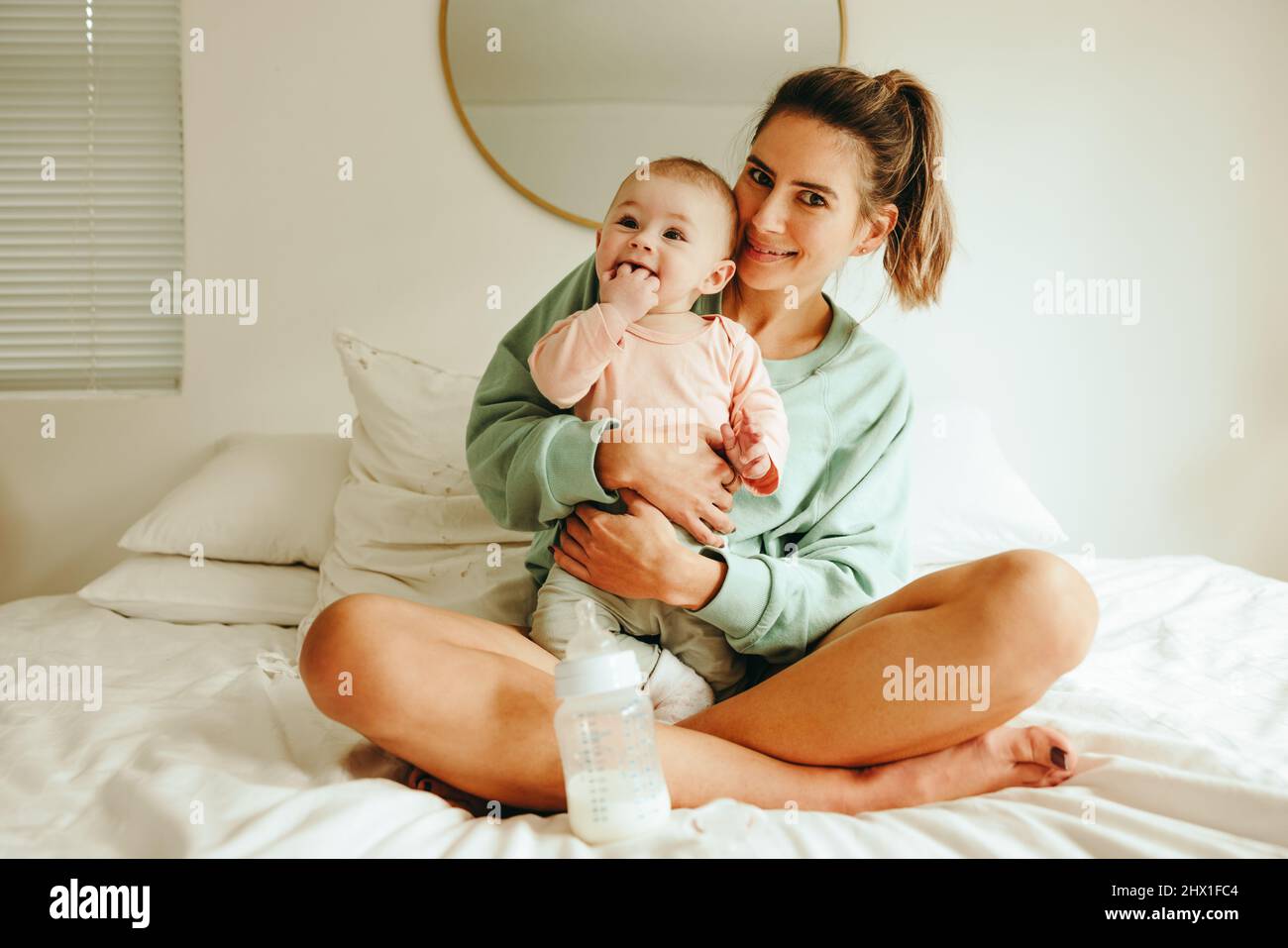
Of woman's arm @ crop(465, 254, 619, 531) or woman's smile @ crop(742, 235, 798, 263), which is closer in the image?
woman's arm @ crop(465, 254, 619, 531)

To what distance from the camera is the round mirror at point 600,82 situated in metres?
2.03

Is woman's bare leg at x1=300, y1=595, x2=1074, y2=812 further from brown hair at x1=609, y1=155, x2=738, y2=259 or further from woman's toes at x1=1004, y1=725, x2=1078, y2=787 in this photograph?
brown hair at x1=609, y1=155, x2=738, y2=259

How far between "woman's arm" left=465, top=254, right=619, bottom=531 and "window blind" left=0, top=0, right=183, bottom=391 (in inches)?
48.1

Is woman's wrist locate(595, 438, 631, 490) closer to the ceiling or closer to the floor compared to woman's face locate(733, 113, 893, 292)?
closer to the floor

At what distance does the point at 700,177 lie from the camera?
110 centimetres

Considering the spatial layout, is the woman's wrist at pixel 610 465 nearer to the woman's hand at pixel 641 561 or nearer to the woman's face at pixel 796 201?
the woman's hand at pixel 641 561

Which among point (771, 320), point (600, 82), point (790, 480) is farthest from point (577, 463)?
point (600, 82)

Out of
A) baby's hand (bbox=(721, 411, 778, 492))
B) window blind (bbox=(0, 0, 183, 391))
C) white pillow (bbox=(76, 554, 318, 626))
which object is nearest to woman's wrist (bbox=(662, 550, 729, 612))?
baby's hand (bbox=(721, 411, 778, 492))

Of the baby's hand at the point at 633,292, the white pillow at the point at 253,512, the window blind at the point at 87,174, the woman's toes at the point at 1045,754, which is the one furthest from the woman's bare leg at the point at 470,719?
the window blind at the point at 87,174

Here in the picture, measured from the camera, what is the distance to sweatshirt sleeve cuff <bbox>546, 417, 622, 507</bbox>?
1.05 m

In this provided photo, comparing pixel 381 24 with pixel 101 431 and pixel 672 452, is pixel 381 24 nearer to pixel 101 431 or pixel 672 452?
pixel 101 431

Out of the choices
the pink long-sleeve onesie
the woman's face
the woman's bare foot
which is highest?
the woman's face

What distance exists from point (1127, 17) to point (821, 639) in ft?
6.18

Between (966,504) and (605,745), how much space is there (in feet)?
3.90
